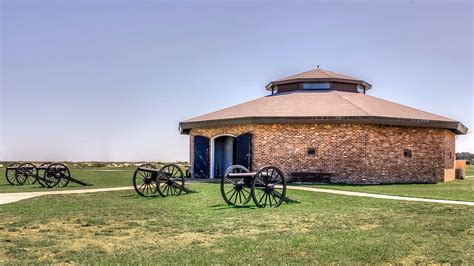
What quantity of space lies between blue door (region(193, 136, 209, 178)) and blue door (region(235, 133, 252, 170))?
2.57 metres

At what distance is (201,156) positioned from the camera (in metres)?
27.4

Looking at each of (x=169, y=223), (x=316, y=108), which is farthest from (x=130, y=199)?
(x=316, y=108)

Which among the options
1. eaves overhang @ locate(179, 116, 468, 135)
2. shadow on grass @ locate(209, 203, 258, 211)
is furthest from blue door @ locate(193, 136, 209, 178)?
shadow on grass @ locate(209, 203, 258, 211)

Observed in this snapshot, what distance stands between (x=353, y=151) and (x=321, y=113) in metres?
2.35

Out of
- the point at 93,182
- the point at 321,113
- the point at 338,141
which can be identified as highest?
the point at 321,113

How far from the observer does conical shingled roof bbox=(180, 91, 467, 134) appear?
23.8 meters

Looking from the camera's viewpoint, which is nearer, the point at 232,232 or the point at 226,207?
the point at 232,232

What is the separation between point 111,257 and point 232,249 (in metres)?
1.91

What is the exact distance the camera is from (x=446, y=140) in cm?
A: 2612

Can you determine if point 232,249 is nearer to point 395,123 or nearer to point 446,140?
point 395,123

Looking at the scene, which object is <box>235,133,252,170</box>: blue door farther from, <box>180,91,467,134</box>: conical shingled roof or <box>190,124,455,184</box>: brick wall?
<box>180,91,467,134</box>: conical shingled roof

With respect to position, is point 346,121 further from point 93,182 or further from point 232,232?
point 232,232

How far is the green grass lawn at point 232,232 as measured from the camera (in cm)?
783

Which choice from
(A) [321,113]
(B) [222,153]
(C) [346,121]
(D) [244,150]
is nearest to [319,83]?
(A) [321,113]
